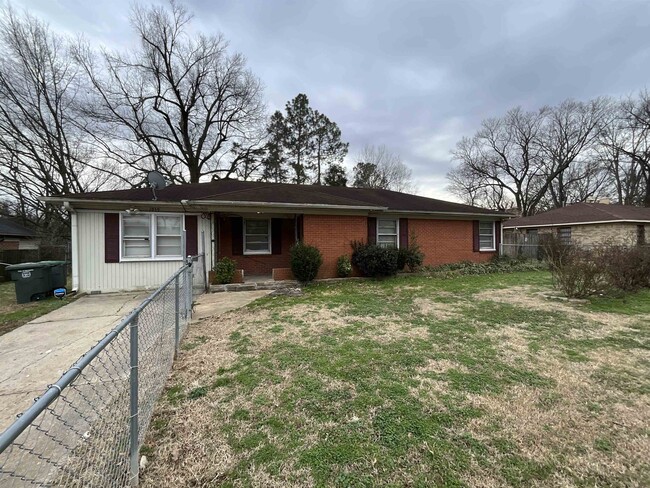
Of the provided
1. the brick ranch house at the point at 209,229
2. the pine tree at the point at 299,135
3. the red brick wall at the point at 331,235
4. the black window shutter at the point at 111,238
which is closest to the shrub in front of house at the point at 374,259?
the red brick wall at the point at 331,235

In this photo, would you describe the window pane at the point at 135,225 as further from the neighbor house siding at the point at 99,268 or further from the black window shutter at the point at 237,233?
the black window shutter at the point at 237,233

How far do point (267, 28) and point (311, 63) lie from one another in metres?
2.19

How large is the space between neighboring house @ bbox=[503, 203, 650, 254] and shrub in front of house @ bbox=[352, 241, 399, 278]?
900 cm

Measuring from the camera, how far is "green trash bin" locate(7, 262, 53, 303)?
25.6 feet

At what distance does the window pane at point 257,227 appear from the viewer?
1082 cm

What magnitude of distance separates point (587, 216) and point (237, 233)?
22.5m

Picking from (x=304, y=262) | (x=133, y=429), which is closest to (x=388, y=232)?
(x=304, y=262)

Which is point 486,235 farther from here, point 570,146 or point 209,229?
point 570,146

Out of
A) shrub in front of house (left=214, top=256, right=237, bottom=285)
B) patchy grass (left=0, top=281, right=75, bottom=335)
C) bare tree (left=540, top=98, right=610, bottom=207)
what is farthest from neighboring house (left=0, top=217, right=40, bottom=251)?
bare tree (left=540, top=98, right=610, bottom=207)

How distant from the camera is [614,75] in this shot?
14.9m

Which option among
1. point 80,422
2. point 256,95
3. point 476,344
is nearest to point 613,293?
point 476,344

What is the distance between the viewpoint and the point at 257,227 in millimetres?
10922

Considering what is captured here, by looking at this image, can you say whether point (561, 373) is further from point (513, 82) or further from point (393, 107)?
point (513, 82)

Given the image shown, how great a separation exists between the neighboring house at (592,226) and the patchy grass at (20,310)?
1844cm
